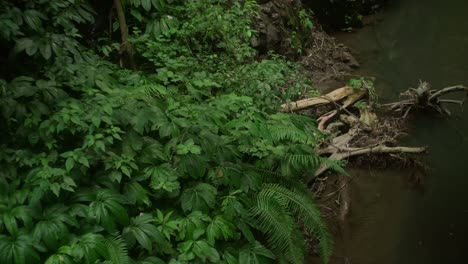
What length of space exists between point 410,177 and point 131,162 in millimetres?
4146

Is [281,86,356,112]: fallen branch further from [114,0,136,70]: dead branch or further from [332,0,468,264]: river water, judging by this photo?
[114,0,136,70]: dead branch

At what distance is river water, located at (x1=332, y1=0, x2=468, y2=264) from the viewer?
16.7 feet

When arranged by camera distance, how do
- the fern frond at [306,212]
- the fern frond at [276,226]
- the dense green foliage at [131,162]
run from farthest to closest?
the fern frond at [306,212], the fern frond at [276,226], the dense green foliage at [131,162]

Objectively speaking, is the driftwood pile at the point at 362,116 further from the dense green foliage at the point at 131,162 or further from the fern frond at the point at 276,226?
the fern frond at the point at 276,226

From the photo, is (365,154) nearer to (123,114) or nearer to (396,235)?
(396,235)

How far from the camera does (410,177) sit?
6.02 meters

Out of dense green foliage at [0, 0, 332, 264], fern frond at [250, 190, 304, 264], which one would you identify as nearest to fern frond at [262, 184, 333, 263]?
dense green foliage at [0, 0, 332, 264]

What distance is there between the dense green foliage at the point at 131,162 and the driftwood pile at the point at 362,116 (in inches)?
56.2

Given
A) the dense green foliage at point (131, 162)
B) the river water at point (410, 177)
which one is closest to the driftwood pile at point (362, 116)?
the river water at point (410, 177)

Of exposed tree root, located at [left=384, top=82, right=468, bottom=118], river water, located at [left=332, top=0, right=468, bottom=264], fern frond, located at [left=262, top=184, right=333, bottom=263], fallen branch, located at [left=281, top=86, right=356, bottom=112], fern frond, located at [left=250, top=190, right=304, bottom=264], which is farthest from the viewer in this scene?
exposed tree root, located at [left=384, top=82, right=468, bottom=118]

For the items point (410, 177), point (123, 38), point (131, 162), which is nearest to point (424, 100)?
point (410, 177)

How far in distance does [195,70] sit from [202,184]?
175 centimetres

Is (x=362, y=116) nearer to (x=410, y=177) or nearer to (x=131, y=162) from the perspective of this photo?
(x=410, y=177)

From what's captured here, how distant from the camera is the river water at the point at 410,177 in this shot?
5086 mm
